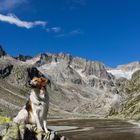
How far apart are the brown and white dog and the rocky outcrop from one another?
34 cm

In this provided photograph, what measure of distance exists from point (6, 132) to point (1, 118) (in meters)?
2.75

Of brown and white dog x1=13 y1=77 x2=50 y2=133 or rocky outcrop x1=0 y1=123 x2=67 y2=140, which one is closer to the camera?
rocky outcrop x1=0 y1=123 x2=67 y2=140

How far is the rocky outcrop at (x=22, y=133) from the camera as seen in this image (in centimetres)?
2361

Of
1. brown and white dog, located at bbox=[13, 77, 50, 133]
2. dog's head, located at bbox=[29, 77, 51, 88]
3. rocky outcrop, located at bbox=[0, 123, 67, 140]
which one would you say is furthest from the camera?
brown and white dog, located at bbox=[13, 77, 50, 133]

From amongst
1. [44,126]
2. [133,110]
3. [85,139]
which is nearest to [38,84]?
[44,126]

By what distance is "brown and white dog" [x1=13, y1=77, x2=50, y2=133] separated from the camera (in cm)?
2461

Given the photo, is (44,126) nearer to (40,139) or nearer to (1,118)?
(40,139)

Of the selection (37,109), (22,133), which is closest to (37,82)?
(37,109)

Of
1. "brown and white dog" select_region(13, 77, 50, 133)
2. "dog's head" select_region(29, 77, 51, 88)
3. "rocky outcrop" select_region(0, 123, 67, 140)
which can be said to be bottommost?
"rocky outcrop" select_region(0, 123, 67, 140)

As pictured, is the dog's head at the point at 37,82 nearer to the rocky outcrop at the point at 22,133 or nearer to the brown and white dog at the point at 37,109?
the brown and white dog at the point at 37,109

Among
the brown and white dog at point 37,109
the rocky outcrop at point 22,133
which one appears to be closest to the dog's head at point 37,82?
the brown and white dog at point 37,109

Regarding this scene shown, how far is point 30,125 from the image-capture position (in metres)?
24.9

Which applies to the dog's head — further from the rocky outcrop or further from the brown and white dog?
the rocky outcrop

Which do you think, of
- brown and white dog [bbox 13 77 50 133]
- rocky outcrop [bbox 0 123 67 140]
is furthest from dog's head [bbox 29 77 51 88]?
rocky outcrop [bbox 0 123 67 140]
